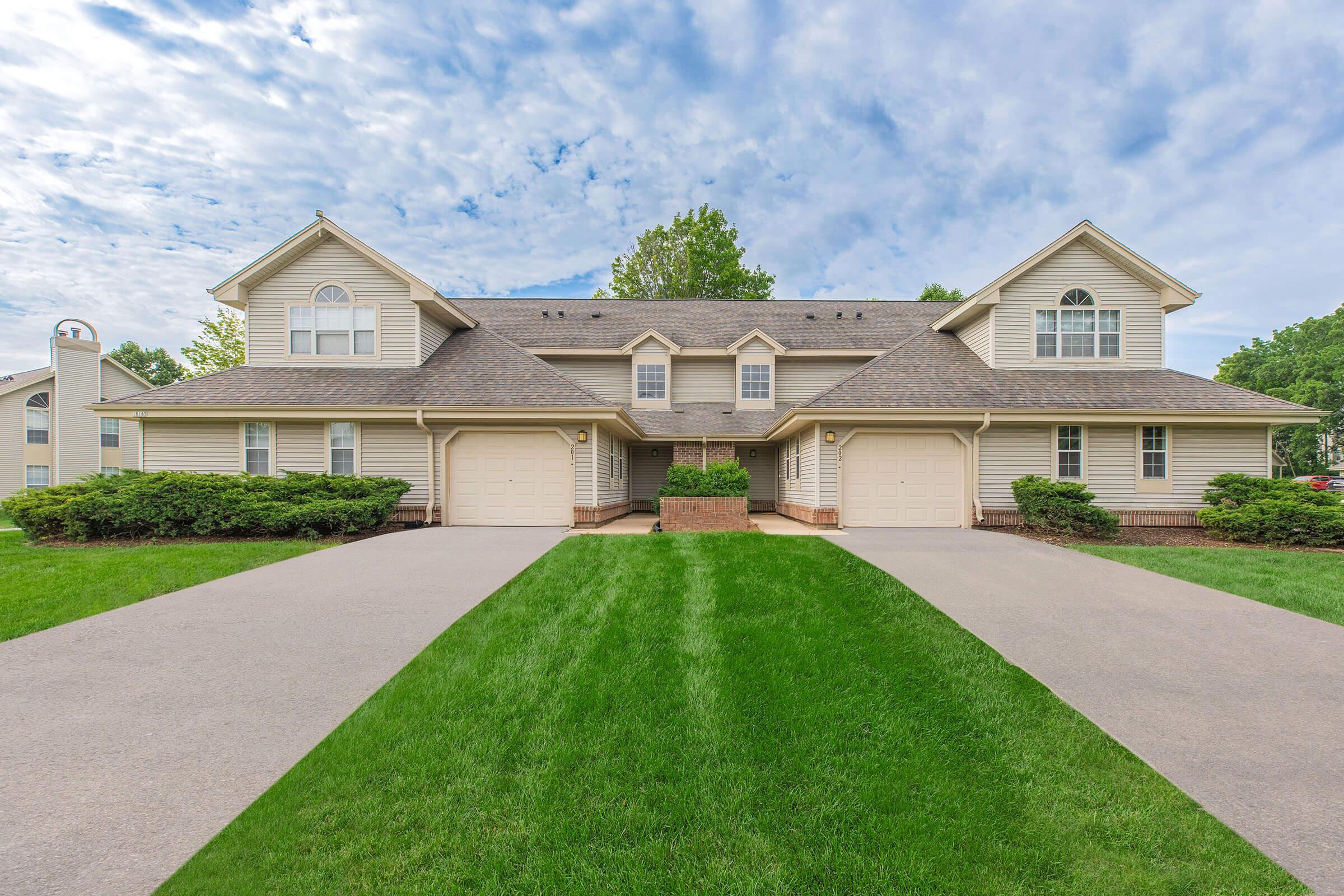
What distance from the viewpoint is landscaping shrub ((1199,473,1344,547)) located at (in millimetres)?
10367

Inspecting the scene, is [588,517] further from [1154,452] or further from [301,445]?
[1154,452]

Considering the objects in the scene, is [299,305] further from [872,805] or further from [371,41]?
[872,805]

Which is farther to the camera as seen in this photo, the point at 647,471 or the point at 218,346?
the point at 218,346

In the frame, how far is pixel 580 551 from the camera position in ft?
27.9

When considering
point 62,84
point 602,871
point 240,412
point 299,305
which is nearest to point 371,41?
point 62,84

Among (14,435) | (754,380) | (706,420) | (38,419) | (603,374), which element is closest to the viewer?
(706,420)

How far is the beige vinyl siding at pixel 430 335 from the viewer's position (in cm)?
1418

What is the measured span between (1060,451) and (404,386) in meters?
16.1

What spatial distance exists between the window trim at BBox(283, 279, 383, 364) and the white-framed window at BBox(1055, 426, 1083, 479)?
56.3 ft

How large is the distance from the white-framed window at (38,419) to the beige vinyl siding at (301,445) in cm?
1940

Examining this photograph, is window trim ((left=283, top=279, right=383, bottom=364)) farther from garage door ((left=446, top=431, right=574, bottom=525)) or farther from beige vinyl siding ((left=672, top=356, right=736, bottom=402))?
beige vinyl siding ((left=672, top=356, right=736, bottom=402))

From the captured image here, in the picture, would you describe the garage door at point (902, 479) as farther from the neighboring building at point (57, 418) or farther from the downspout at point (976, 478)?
the neighboring building at point (57, 418)

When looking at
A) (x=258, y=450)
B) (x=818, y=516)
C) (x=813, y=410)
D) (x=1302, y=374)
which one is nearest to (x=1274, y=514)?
(x=818, y=516)

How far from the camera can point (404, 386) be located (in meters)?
13.2
